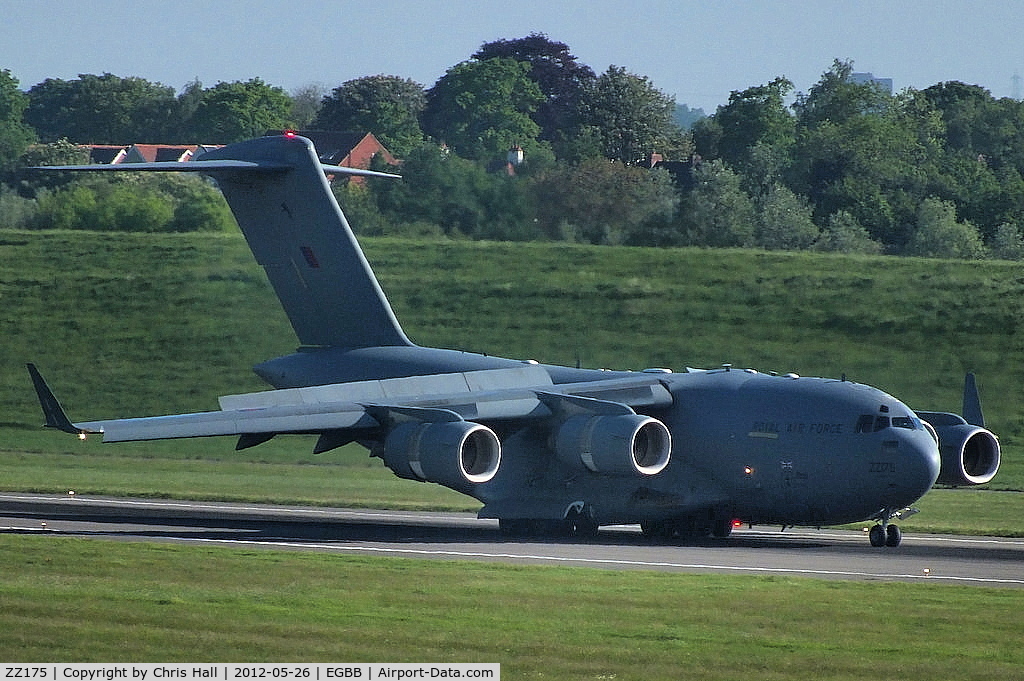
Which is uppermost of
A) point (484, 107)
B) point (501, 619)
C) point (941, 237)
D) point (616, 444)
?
point (484, 107)

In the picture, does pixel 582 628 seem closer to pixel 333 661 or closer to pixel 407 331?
pixel 333 661

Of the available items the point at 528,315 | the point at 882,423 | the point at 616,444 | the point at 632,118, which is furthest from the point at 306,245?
the point at 632,118

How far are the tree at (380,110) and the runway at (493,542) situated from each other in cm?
2604

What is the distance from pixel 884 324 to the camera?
50.8 metres

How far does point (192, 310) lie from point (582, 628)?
3805 centimetres

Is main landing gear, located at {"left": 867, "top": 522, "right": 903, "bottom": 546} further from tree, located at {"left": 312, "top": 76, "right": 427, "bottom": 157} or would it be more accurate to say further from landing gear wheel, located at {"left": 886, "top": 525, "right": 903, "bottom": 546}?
tree, located at {"left": 312, "top": 76, "right": 427, "bottom": 157}

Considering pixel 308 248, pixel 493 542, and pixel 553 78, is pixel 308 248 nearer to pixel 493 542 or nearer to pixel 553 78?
pixel 493 542

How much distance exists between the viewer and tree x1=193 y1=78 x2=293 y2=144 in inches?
3243

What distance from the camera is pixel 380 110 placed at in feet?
270

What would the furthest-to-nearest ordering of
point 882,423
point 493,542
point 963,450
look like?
point 963,450
point 493,542
point 882,423

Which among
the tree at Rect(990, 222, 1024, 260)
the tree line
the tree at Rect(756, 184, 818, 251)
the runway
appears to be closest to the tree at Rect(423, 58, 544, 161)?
the tree line

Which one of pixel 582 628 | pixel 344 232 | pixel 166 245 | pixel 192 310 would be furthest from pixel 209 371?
pixel 582 628

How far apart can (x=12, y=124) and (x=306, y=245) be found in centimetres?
5589

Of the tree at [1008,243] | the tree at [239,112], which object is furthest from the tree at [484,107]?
the tree at [1008,243]
